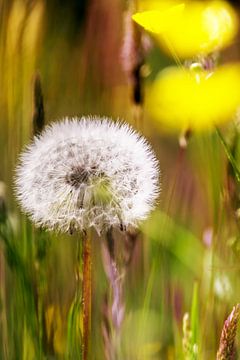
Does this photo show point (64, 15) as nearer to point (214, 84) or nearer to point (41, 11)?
point (41, 11)

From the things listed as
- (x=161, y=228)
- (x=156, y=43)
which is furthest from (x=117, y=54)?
(x=161, y=228)

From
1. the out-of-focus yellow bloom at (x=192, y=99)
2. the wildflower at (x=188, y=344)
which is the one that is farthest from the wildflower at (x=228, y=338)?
the out-of-focus yellow bloom at (x=192, y=99)

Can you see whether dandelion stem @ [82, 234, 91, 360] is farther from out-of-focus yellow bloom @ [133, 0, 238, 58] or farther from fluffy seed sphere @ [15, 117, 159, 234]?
out-of-focus yellow bloom @ [133, 0, 238, 58]

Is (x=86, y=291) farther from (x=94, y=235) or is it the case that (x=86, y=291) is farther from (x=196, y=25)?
(x=196, y=25)

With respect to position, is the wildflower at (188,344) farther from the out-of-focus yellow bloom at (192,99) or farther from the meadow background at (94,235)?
the out-of-focus yellow bloom at (192,99)

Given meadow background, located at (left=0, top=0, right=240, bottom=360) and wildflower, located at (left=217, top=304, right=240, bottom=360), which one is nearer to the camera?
wildflower, located at (left=217, top=304, right=240, bottom=360)

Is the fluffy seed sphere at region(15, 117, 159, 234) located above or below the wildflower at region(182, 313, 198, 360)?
above

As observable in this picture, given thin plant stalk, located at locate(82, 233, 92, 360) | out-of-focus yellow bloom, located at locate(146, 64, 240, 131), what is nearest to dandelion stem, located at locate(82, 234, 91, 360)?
thin plant stalk, located at locate(82, 233, 92, 360)
